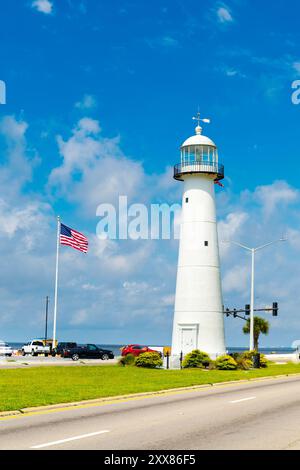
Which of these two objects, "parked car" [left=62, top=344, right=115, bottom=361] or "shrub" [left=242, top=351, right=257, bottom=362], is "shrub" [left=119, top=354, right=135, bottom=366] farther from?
"parked car" [left=62, top=344, right=115, bottom=361]

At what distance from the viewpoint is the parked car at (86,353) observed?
186 ft

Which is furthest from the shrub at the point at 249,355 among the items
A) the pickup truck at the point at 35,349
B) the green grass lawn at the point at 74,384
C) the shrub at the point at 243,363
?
the pickup truck at the point at 35,349

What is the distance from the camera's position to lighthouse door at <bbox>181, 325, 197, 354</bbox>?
51000mm

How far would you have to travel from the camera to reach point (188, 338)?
51188 millimetres

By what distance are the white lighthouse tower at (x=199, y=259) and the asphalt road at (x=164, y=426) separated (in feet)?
95.5

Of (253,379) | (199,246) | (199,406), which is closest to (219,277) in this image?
(199,246)

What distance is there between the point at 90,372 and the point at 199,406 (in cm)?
1712

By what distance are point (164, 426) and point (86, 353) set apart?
1735 inches

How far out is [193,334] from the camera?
167ft

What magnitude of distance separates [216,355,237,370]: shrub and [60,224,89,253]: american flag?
17.0 m

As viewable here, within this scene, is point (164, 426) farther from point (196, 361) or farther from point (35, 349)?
point (35, 349)

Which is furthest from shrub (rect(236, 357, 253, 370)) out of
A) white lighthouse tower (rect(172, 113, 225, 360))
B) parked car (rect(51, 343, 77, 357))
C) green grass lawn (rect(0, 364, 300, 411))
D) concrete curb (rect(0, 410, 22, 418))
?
concrete curb (rect(0, 410, 22, 418))

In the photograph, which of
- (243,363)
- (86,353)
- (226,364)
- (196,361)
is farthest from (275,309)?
(86,353)
